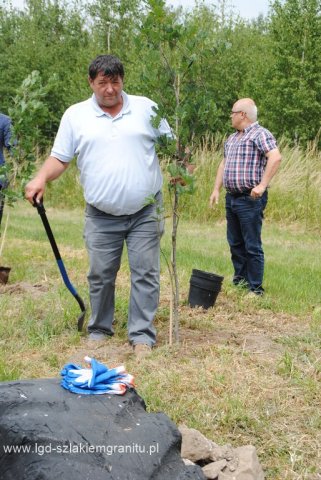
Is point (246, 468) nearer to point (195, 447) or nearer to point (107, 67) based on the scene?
point (195, 447)

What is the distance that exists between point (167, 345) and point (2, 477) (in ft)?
7.92

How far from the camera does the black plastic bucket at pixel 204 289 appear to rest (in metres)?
6.05

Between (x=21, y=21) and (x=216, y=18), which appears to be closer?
(x=216, y=18)

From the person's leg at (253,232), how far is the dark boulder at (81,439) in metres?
3.86

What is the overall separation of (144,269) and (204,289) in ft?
3.96

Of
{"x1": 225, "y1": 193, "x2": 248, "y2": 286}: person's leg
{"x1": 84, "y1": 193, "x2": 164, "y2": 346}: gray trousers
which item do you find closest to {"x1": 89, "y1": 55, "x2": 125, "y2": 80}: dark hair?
{"x1": 84, "y1": 193, "x2": 164, "y2": 346}: gray trousers

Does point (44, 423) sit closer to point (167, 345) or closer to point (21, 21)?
point (167, 345)

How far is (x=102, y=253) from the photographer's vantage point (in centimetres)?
504

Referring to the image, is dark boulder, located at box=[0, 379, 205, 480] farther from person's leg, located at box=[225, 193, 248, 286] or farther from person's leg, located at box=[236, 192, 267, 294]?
person's leg, located at box=[225, 193, 248, 286]

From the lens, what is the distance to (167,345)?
16.1 feet

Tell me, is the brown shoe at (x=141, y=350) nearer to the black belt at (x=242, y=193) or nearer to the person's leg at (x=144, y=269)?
the person's leg at (x=144, y=269)

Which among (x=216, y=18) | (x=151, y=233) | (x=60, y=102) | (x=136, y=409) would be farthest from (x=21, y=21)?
(x=136, y=409)

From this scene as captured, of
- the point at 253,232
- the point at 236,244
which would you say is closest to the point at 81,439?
the point at 253,232

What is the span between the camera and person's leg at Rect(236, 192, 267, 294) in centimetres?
655
